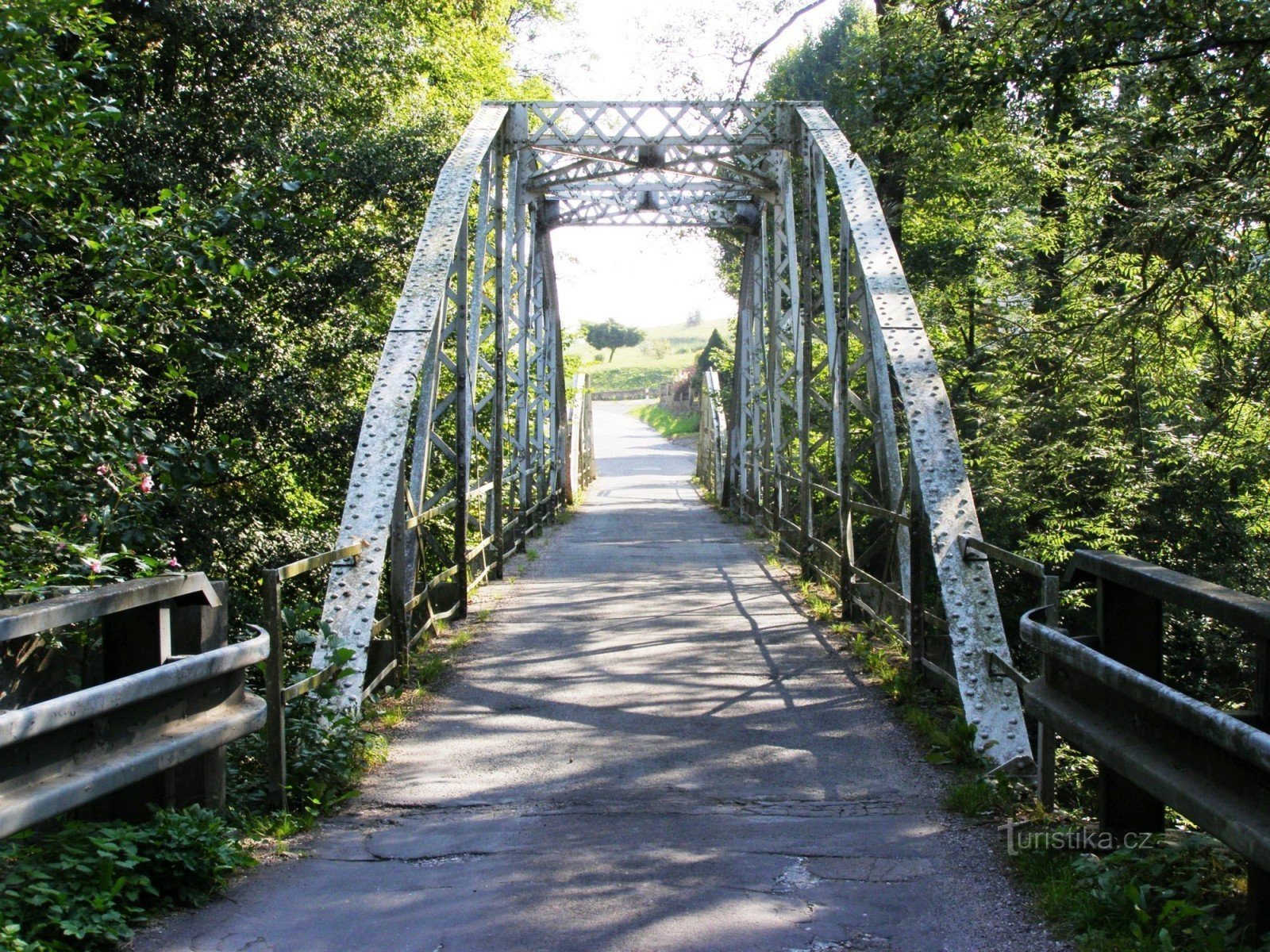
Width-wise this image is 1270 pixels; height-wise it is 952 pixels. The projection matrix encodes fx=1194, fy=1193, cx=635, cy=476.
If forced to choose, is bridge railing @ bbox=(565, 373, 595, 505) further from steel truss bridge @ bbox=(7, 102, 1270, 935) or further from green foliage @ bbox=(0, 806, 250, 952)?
green foliage @ bbox=(0, 806, 250, 952)

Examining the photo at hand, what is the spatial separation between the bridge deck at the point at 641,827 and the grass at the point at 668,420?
128 feet

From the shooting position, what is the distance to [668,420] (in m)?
58.0

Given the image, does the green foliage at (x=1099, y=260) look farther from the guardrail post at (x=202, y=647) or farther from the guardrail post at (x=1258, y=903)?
the guardrail post at (x=202, y=647)

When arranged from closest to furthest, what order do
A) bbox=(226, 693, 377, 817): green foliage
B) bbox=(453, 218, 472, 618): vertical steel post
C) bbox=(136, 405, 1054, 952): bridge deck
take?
bbox=(136, 405, 1054, 952): bridge deck → bbox=(226, 693, 377, 817): green foliage → bbox=(453, 218, 472, 618): vertical steel post

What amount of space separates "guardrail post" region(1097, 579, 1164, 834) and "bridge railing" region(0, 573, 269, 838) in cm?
291

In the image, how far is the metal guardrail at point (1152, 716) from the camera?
2.90 m

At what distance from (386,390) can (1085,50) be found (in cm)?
488

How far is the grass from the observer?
52.2m

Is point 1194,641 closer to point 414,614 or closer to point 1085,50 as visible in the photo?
point 1085,50

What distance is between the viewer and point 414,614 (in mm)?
8586

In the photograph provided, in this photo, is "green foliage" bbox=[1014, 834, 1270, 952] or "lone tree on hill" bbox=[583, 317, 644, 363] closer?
"green foliage" bbox=[1014, 834, 1270, 952]

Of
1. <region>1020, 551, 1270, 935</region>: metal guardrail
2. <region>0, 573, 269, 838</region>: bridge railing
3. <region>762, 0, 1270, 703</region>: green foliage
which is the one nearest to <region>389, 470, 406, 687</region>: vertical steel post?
<region>0, 573, 269, 838</region>: bridge railing

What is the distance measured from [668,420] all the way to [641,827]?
5354cm

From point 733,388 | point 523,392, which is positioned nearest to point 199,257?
point 523,392
